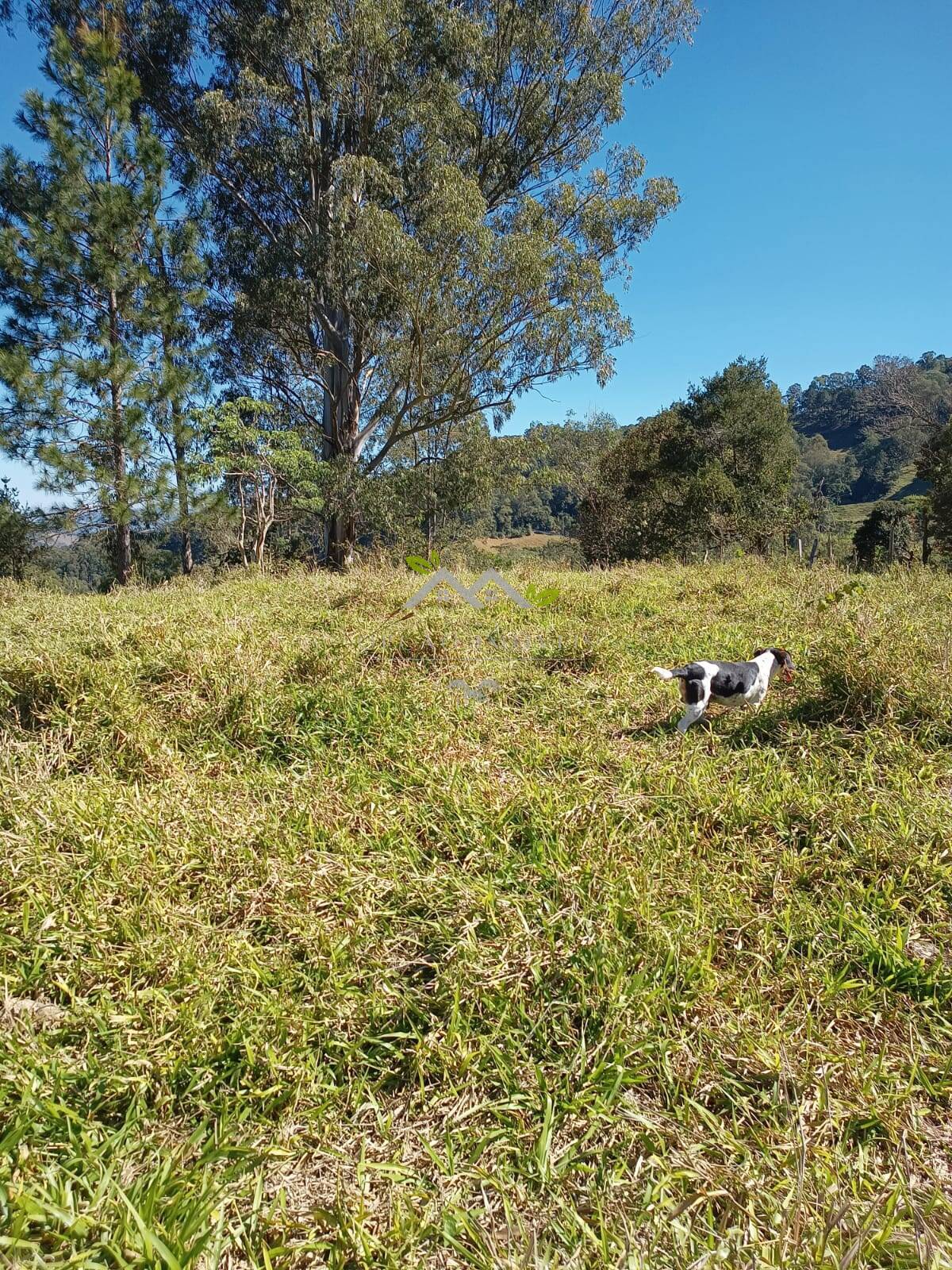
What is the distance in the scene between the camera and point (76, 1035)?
131 centimetres

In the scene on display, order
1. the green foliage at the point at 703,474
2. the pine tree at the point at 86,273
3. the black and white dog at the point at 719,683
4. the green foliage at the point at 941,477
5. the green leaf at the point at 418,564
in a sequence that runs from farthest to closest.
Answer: the green foliage at the point at 703,474 → the green foliage at the point at 941,477 → the pine tree at the point at 86,273 → the green leaf at the point at 418,564 → the black and white dog at the point at 719,683

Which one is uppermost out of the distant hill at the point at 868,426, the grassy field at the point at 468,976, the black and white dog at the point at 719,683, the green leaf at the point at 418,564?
the distant hill at the point at 868,426

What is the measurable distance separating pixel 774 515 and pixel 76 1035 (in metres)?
18.4

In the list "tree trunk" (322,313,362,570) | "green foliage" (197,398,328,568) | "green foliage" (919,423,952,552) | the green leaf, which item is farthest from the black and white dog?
"green foliage" (919,423,952,552)

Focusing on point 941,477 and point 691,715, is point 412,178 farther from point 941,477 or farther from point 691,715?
point 941,477

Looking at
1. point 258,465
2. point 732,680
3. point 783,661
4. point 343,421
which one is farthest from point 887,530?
point 732,680

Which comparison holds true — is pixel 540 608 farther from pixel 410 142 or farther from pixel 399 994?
pixel 410 142

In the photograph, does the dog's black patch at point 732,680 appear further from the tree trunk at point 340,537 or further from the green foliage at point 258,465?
the tree trunk at point 340,537

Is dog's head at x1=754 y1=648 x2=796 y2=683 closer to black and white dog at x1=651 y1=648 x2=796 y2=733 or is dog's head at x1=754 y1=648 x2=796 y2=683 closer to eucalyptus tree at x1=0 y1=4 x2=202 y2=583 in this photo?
black and white dog at x1=651 y1=648 x2=796 y2=733

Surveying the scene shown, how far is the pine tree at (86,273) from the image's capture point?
32.3 feet

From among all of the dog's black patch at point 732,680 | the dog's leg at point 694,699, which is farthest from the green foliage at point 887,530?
the dog's leg at point 694,699

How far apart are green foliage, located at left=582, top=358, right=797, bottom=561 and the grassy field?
585 inches
